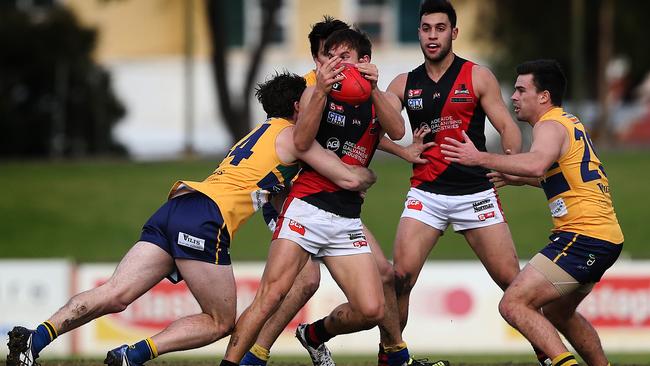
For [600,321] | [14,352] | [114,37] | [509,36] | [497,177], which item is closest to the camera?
[14,352]

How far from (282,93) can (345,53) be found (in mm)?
560

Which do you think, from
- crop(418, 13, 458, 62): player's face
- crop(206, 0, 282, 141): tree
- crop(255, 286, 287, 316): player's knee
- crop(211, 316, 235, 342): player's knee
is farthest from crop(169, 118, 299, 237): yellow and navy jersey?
crop(206, 0, 282, 141): tree

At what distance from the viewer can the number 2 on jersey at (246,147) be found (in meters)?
8.16

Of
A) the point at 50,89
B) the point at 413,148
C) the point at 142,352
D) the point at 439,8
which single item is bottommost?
the point at 50,89

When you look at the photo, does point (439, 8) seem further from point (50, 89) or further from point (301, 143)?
point (50, 89)

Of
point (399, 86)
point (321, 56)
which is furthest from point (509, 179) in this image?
point (321, 56)

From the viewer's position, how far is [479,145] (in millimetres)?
8914

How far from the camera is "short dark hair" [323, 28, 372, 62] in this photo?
8039mm

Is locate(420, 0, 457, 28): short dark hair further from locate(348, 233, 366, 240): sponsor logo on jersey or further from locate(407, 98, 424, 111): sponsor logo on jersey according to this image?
locate(348, 233, 366, 240): sponsor logo on jersey

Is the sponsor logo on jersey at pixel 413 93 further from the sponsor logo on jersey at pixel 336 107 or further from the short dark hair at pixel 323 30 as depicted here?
the sponsor logo on jersey at pixel 336 107

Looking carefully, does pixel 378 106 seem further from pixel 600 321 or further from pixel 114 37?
pixel 114 37

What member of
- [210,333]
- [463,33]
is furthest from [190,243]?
[463,33]

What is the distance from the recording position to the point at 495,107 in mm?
8852

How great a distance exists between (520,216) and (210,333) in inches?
924
